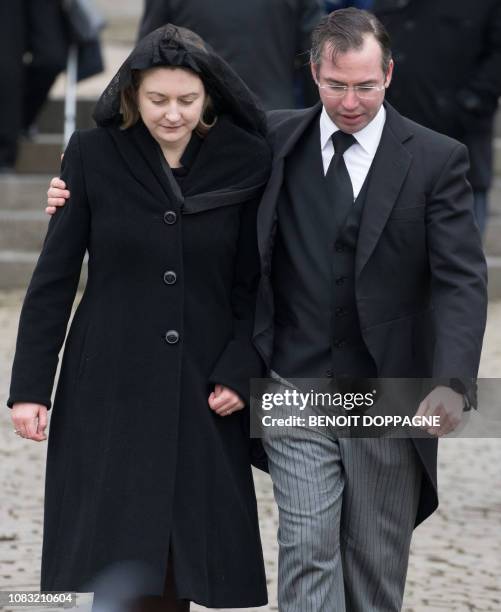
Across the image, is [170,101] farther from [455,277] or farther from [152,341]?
[455,277]

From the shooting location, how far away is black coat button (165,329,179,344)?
14.4ft

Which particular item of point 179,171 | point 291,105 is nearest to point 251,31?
point 291,105

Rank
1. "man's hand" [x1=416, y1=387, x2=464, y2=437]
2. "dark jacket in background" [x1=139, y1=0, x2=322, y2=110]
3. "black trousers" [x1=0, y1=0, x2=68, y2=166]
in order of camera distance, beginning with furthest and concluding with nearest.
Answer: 1. "black trousers" [x1=0, y1=0, x2=68, y2=166]
2. "dark jacket in background" [x1=139, y1=0, x2=322, y2=110]
3. "man's hand" [x1=416, y1=387, x2=464, y2=437]

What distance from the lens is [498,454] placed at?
7.38 metres

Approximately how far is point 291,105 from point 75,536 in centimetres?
338

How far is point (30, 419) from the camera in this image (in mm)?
4410

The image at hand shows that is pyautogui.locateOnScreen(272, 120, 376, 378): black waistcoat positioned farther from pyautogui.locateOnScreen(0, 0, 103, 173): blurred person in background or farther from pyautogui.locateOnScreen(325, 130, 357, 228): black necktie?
pyautogui.locateOnScreen(0, 0, 103, 173): blurred person in background

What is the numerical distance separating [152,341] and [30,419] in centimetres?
36

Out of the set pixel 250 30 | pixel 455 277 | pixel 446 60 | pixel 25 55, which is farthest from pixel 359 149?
pixel 25 55

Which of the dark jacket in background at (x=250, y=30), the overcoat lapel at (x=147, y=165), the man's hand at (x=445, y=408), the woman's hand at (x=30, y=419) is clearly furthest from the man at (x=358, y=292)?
the dark jacket in background at (x=250, y=30)

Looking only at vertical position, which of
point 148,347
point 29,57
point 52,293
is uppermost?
point 29,57

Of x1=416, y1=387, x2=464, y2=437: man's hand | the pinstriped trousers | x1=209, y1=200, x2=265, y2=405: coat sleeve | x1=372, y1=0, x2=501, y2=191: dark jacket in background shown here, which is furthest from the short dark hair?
x1=372, y1=0, x2=501, y2=191: dark jacket in background

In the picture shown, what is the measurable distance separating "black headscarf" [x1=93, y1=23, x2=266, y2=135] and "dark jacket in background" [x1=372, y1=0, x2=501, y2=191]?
2.95 metres

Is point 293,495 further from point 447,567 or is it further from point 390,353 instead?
point 447,567
